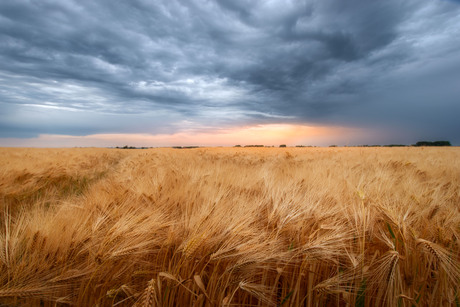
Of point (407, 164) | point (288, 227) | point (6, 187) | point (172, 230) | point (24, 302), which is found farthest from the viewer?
point (407, 164)

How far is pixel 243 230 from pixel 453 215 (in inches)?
59.7

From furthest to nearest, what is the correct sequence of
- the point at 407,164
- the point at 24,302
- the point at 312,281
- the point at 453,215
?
the point at 407,164 → the point at 453,215 → the point at 312,281 → the point at 24,302

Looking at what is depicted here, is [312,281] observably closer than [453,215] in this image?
Yes

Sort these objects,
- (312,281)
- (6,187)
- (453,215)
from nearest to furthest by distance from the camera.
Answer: (312,281) < (453,215) < (6,187)

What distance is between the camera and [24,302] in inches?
37.3

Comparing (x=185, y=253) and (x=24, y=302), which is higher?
(x=185, y=253)

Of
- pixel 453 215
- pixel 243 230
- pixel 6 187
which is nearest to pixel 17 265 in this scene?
pixel 243 230

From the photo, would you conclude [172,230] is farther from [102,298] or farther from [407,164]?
[407,164]

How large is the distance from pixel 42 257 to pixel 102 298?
36 centimetres

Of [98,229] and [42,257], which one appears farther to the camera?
[98,229]

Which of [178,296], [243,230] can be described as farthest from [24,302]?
[243,230]

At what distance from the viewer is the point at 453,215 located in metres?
1.52

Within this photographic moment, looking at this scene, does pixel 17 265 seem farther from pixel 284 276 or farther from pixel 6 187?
pixel 6 187

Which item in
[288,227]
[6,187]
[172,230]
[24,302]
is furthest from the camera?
[6,187]
